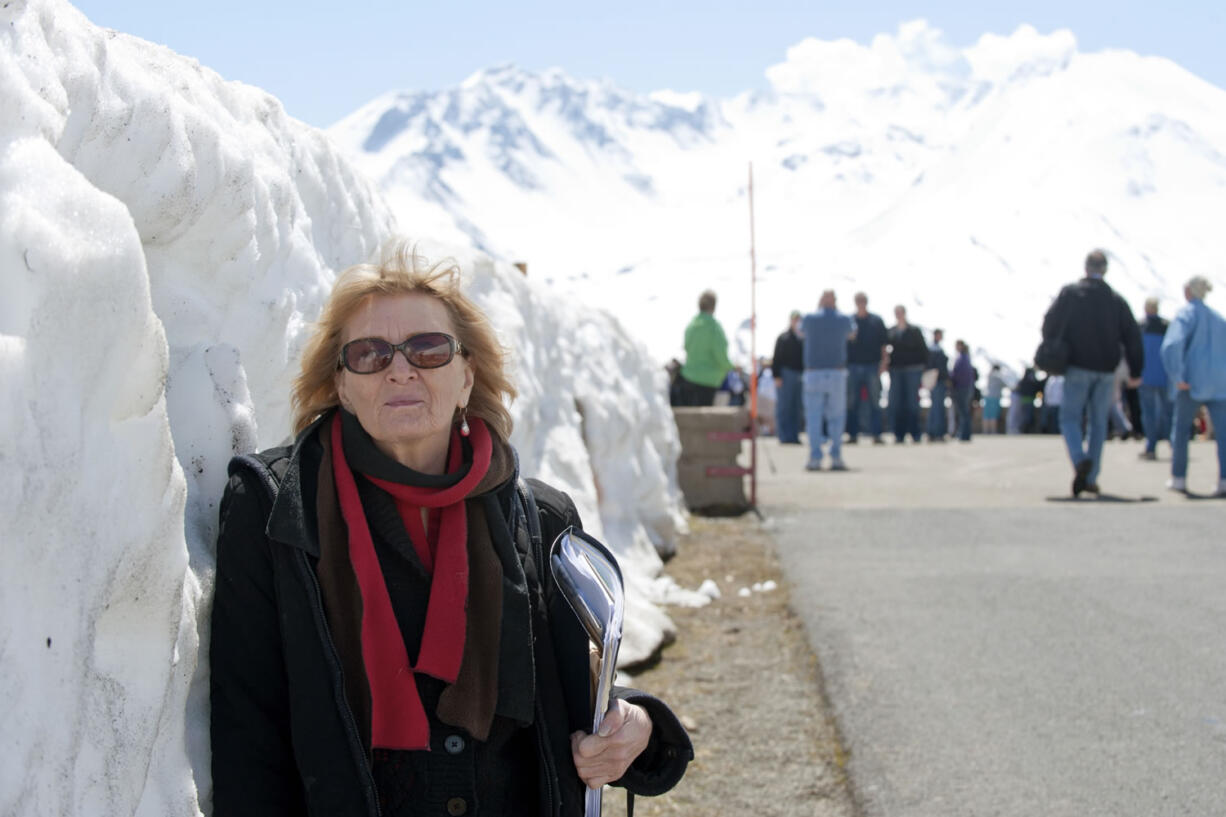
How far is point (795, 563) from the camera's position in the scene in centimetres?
717

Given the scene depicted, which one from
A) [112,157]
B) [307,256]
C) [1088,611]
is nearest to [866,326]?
[1088,611]

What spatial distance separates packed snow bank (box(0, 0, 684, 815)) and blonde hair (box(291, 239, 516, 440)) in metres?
0.13

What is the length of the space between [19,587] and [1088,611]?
5134mm

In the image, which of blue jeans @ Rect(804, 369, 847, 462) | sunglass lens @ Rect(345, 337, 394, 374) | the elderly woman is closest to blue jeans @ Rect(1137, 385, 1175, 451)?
blue jeans @ Rect(804, 369, 847, 462)

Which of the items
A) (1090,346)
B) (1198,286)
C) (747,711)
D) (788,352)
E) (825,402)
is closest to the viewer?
(747,711)

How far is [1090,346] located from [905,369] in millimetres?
7997

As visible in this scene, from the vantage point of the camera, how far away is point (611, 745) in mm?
2275

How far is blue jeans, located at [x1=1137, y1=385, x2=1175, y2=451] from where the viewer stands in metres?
14.0

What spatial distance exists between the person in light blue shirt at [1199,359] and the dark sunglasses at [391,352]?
8.79 m

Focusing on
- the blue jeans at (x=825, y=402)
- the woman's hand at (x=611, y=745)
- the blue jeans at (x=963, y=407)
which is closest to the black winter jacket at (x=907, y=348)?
the blue jeans at (x=963, y=407)

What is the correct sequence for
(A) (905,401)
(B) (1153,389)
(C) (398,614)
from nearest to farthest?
(C) (398,614)
(B) (1153,389)
(A) (905,401)

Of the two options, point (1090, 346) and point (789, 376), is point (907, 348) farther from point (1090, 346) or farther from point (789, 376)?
point (1090, 346)

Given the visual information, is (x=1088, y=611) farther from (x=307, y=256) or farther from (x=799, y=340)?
(x=799, y=340)

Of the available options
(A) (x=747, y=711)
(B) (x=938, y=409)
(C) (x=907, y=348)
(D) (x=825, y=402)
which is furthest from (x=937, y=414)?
(A) (x=747, y=711)
